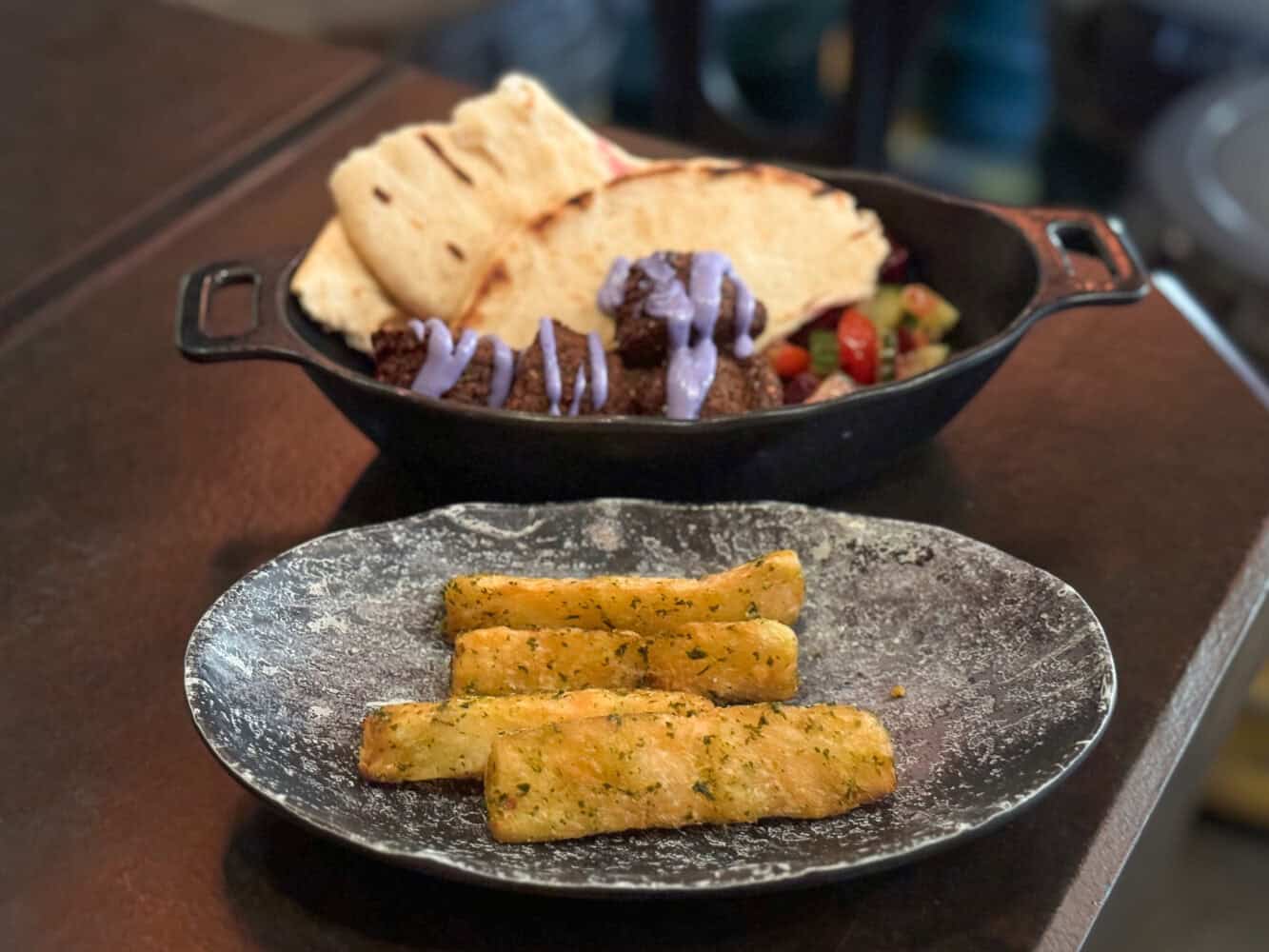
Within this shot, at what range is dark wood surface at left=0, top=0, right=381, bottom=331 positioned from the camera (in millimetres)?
1934

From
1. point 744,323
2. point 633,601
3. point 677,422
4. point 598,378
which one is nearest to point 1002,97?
point 744,323

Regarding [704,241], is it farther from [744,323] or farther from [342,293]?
[342,293]

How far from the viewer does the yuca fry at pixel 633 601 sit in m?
1.15

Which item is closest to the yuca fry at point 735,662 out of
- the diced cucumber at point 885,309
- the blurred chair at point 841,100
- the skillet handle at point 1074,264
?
the skillet handle at point 1074,264

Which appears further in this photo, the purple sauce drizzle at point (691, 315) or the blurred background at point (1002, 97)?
the blurred background at point (1002, 97)

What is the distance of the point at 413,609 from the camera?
3.92 feet

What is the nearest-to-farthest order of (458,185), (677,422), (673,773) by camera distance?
(673,773), (677,422), (458,185)

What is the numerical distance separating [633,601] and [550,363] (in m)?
0.29

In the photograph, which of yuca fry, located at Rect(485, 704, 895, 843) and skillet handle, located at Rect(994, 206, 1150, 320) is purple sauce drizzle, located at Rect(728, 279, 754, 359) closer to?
skillet handle, located at Rect(994, 206, 1150, 320)

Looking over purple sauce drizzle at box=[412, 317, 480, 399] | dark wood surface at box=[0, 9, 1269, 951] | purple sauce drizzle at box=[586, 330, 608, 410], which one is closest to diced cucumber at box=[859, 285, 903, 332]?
dark wood surface at box=[0, 9, 1269, 951]

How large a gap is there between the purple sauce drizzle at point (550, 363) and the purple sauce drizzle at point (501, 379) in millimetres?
33

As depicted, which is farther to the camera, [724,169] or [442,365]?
[724,169]

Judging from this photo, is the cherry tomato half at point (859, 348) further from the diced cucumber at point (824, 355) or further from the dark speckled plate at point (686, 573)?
the dark speckled plate at point (686, 573)

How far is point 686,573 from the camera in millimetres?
1240
